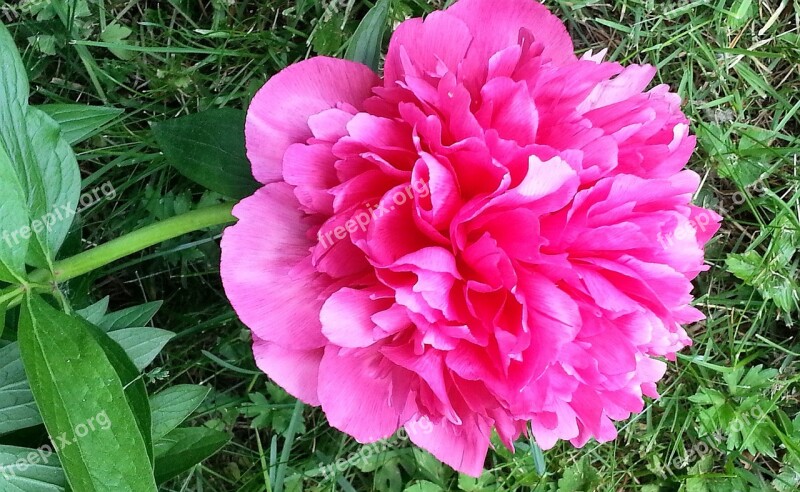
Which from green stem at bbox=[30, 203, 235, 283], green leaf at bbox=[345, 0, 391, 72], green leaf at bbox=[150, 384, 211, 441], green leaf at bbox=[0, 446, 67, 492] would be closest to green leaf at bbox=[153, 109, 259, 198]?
green stem at bbox=[30, 203, 235, 283]

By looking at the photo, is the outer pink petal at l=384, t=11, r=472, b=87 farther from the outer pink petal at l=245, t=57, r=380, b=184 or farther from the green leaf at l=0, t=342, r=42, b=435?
the green leaf at l=0, t=342, r=42, b=435

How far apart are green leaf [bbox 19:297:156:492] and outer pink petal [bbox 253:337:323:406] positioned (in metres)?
0.15

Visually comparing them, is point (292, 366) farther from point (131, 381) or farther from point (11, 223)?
point (11, 223)

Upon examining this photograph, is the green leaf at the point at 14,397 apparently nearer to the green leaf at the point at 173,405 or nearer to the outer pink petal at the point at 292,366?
the green leaf at the point at 173,405

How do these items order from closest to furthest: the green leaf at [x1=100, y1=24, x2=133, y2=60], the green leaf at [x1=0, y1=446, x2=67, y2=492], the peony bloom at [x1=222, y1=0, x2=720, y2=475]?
the peony bloom at [x1=222, y1=0, x2=720, y2=475] < the green leaf at [x1=0, y1=446, x2=67, y2=492] < the green leaf at [x1=100, y1=24, x2=133, y2=60]

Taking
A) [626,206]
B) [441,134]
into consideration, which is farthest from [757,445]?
[441,134]

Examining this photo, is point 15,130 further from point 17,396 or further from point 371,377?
point 371,377

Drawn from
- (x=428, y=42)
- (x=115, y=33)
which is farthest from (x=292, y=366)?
(x=115, y=33)

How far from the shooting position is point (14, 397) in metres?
0.87

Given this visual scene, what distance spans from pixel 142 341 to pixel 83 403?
7.9 inches

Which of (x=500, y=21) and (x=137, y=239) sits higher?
(x=500, y=21)

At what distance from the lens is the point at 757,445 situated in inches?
49.9

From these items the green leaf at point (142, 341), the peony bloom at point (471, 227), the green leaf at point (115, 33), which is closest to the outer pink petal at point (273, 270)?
the peony bloom at point (471, 227)

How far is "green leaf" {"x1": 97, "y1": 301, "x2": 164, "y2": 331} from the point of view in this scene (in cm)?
97
